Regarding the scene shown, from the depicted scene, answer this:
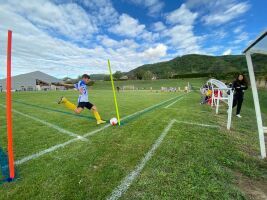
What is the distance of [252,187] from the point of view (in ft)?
10.2

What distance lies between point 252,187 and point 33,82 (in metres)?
89.9

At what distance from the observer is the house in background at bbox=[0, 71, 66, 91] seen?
7597cm

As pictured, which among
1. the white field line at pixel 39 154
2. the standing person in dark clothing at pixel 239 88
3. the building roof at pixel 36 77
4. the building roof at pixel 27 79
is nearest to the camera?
the white field line at pixel 39 154

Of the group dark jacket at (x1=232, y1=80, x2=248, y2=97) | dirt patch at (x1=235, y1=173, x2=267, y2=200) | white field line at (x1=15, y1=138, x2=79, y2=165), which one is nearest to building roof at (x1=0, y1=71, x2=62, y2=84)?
dark jacket at (x1=232, y1=80, x2=248, y2=97)

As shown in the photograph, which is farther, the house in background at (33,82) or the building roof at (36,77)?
the building roof at (36,77)

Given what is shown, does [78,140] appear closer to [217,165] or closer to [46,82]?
[217,165]

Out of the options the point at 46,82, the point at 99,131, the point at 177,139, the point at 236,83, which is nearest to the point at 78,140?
the point at 99,131

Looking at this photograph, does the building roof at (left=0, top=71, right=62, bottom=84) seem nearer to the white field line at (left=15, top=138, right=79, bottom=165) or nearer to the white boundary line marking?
the white field line at (left=15, top=138, right=79, bottom=165)

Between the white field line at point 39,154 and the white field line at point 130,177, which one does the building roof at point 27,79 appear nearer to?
the white field line at point 39,154

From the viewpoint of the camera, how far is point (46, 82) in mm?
86500

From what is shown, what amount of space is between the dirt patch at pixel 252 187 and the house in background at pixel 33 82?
270 feet

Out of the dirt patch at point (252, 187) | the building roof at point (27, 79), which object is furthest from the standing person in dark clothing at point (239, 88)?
the building roof at point (27, 79)

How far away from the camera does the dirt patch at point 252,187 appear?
2863 mm

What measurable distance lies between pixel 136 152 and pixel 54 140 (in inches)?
92.7
